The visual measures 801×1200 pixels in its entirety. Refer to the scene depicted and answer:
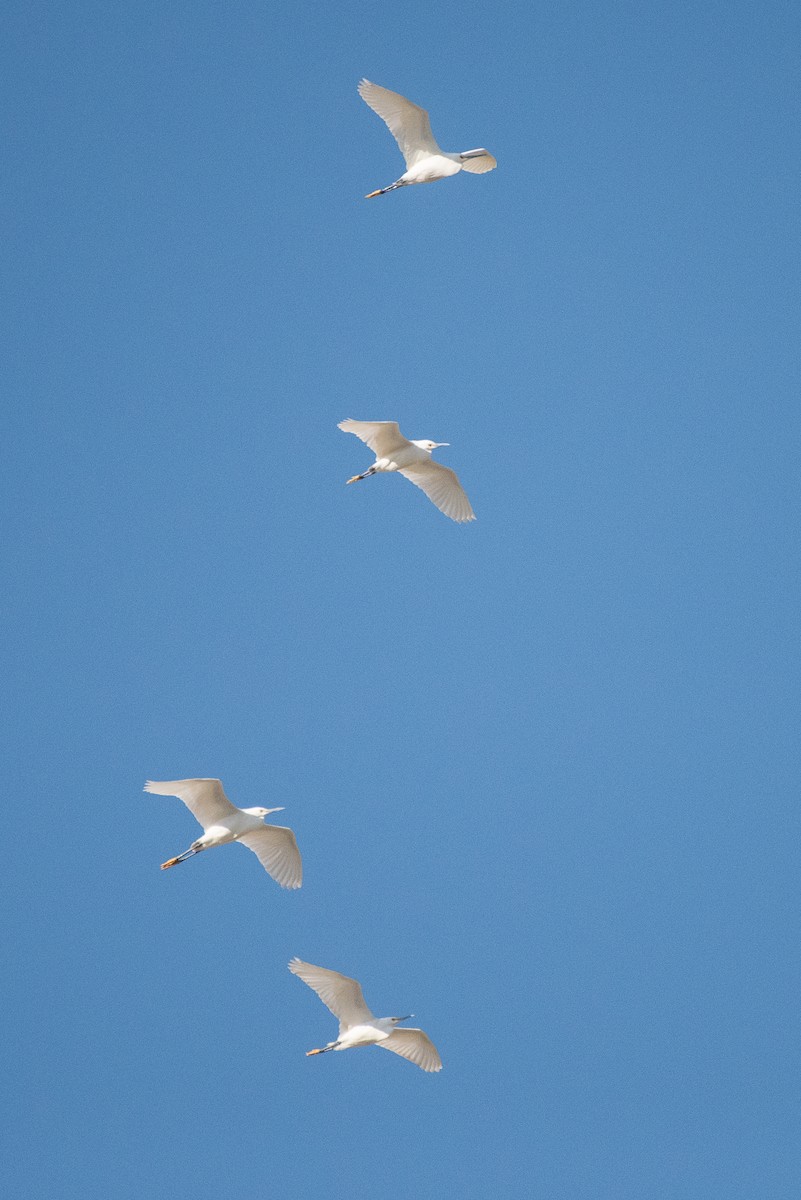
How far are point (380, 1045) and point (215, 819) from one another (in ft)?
12.5

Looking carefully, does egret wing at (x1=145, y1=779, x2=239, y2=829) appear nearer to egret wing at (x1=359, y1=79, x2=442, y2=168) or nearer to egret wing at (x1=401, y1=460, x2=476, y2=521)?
egret wing at (x1=401, y1=460, x2=476, y2=521)

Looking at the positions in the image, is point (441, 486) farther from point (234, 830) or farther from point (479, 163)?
point (234, 830)

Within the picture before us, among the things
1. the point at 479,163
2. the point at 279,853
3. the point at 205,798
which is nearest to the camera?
the point at 205,798

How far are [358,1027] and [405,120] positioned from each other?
12.4 meters

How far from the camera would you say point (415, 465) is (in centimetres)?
2612

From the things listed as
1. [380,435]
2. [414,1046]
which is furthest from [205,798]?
[380,435]

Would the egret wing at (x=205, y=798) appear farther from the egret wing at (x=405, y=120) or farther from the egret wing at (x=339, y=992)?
the egret wing at (x=405, y=120)

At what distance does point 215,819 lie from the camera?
23938 mm

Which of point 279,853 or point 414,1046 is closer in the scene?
point 414,1046

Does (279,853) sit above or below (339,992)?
above

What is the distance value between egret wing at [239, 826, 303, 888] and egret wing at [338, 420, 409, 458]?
5.55 metres

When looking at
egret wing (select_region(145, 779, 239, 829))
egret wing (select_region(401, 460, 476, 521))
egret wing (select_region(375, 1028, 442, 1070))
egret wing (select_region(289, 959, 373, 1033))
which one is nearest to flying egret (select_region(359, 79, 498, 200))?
egret wing (select_region(401, 460, 476, 521))

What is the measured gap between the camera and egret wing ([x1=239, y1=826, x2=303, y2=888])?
2441 centimetres

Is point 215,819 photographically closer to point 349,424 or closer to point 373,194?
point 349,424
